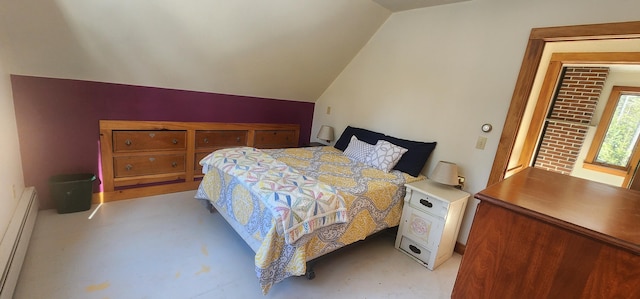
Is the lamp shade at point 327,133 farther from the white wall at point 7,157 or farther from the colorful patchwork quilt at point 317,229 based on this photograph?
the white wall at point 7,157

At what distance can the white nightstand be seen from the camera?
2.14 m

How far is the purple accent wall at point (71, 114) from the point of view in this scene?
224 centimetres

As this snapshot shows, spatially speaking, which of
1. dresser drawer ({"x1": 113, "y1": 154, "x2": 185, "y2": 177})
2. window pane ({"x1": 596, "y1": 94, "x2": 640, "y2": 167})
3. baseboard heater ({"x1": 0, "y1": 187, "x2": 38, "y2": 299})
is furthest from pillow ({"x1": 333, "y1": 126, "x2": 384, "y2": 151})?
window pane ({"x1": 596, "y1": 94, "x2": 640, "y2": 167})

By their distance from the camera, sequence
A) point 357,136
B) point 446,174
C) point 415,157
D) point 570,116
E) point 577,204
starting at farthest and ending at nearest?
point 570,116 → point 357,136 → point 415,157 → point 446,174 → point 577,204

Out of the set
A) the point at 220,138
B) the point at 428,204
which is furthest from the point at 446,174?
the point at 220,138

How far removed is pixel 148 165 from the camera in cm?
287

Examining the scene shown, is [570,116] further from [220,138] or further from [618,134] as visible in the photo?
[220,138]

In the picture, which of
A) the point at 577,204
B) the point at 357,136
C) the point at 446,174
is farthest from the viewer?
the point at 357,136

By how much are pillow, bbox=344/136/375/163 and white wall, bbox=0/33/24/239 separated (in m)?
2.80

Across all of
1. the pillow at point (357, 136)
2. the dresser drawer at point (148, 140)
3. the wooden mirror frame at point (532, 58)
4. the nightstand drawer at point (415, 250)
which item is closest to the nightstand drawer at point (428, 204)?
the nightstand drawer at point (415, 250)

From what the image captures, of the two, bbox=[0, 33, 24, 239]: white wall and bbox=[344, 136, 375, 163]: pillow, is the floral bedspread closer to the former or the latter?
bbox=[344, 136, 375, 163]: pillow

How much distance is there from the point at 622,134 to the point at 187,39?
6059 millimetres

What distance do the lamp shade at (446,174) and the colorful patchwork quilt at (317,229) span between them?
0.29m

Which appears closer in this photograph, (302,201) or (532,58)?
(302,201)
